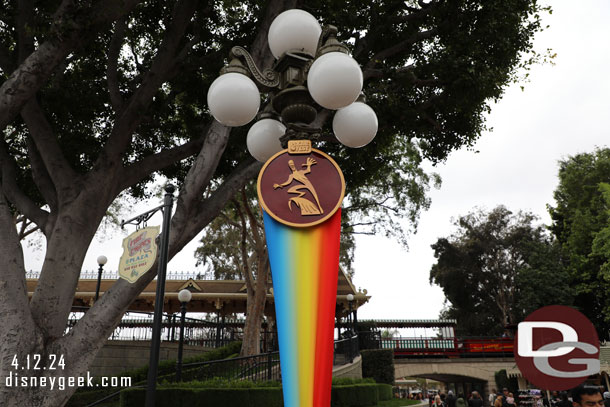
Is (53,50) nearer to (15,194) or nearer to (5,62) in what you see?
(5,62)

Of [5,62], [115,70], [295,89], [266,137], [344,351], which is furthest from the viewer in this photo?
[344,351]

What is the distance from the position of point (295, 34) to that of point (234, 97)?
70 cm

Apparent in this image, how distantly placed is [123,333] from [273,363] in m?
7.07

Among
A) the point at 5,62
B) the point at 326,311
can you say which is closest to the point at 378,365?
the point at 5,62

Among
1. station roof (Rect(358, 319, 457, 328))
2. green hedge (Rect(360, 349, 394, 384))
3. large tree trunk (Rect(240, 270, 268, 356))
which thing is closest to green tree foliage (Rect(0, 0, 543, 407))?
large tree trunk (Rect(240, 270, 268, 356))

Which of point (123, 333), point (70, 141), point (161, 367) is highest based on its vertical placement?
point (70, 141)

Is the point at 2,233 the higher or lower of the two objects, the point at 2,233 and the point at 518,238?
the lower

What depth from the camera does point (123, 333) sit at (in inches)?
655

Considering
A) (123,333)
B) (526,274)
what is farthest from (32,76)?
(526,274)

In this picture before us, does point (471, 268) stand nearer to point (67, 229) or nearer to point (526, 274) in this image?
point (526, 274)

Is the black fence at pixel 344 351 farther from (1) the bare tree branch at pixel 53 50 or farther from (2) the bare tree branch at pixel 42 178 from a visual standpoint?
(1) the bare tree branch at pixel 53 50

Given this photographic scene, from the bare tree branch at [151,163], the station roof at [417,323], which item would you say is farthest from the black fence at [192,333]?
the station roof at [417,323]

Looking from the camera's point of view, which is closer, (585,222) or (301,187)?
(301,187)

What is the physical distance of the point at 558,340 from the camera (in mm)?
1698
